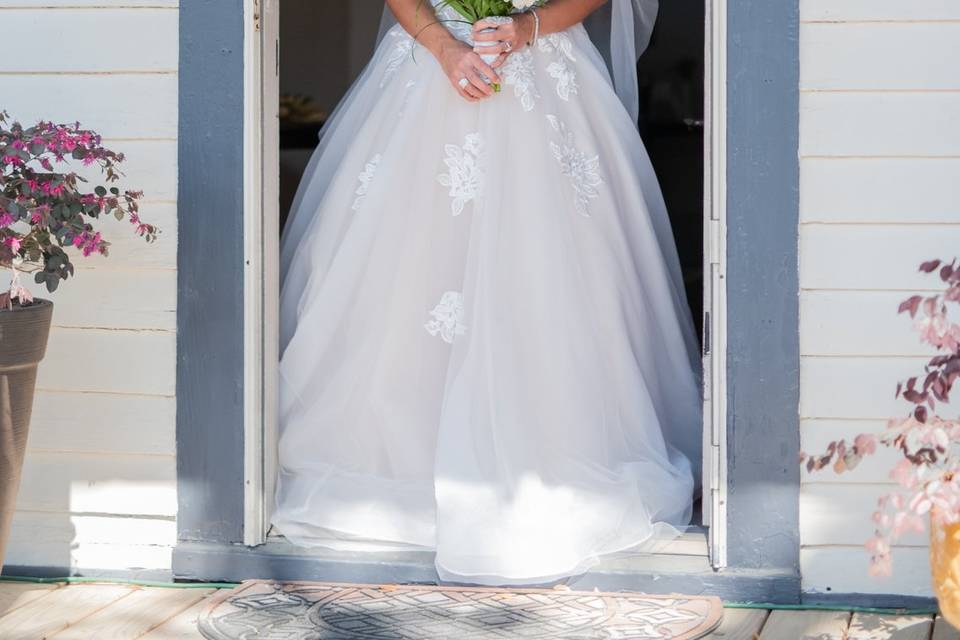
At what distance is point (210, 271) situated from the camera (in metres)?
3.09

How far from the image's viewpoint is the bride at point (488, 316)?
305 cm

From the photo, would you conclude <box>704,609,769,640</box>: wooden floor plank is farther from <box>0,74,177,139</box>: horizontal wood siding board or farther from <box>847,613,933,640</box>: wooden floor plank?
<box>0,74,177,139</box>: horizontal wood siding board

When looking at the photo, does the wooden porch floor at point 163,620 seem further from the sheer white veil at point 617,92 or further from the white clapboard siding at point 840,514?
the sheer white veil at point 617,92

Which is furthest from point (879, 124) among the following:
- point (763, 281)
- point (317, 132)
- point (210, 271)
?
point (317, 132)

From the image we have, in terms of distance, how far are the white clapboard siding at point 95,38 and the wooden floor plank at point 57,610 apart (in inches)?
49.6

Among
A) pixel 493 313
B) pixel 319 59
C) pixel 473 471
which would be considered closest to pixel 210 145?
pixel 493 313

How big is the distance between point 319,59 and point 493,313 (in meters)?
3.87

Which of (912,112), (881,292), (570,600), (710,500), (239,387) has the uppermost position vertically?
(912,112)

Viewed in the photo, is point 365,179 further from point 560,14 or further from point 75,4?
point 75,4

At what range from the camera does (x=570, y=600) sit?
2.91 m

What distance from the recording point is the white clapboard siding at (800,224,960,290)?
9.48 ft

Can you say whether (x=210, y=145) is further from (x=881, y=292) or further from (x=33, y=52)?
(x=881, y=292)

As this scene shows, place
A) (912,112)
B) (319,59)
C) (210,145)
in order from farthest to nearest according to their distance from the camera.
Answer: (319,59) → (210,145) → (912,112)

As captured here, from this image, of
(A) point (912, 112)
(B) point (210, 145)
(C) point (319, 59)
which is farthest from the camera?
(C) point (319, 59)
